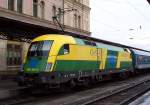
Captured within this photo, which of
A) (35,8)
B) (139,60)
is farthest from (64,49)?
(139,60)

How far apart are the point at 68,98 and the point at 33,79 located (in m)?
2.03


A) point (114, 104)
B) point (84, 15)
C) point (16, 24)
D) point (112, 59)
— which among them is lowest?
point (114, 104)

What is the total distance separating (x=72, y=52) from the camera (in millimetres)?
A: 22562

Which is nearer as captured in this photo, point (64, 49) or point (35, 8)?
point (64, 49)

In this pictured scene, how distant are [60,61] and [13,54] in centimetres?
1782

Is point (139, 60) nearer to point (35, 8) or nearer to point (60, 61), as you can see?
point (35, 8)

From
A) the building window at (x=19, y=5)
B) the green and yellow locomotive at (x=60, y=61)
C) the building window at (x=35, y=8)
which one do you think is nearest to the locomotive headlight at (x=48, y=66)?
the green and yellow locomotive at (x=60, y=61)

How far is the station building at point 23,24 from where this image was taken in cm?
2666

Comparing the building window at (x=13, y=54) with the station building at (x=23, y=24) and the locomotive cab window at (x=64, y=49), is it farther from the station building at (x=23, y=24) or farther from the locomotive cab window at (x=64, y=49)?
the locomotive cab window at (x=64, y=49)

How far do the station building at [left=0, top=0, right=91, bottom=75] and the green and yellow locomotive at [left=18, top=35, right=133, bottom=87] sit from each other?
259 centimetres

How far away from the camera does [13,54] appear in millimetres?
38531

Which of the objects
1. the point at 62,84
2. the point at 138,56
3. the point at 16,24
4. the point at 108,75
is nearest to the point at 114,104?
the point at 62,84

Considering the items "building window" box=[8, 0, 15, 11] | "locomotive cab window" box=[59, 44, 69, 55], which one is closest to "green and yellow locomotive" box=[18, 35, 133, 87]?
"locomotive cab window" box=[59, 44, 69, 55]

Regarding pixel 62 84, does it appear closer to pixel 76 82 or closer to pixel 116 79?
pixel 76 82
